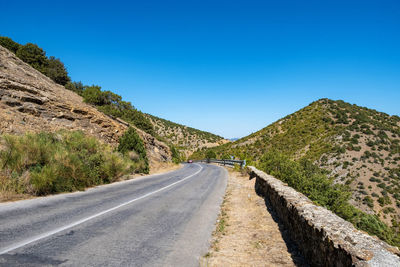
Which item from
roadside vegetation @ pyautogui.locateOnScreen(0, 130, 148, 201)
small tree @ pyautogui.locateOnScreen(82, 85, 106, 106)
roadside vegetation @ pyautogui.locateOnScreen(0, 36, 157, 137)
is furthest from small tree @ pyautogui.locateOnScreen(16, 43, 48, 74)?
roadside vegetation @ pyautogui.locateOnScreen(0, 130, 148, 201)

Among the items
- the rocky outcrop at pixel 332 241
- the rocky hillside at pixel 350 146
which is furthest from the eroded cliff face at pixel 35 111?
the rocky hillside at pixel 350 146

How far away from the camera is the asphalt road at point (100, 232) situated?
132 inches

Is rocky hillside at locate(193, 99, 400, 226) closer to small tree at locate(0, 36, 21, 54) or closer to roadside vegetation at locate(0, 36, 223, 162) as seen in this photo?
roadside vegetation at locate(0, 36, 223, 162)

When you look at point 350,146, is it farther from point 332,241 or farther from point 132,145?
point 332,241

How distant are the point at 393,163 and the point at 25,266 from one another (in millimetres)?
40563

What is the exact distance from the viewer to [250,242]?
4.78 meters

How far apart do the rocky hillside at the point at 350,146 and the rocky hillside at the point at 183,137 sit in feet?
105

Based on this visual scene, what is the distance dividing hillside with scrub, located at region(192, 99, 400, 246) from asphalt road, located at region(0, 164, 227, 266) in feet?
27.0

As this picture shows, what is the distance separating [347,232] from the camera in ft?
9.88

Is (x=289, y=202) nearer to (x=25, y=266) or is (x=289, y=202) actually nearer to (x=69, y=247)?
(x=69, y=247)

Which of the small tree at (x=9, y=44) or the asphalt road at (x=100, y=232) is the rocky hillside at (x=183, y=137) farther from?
the asphalt road at (x=100, y=232)

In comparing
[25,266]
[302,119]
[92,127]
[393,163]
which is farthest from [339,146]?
[25,266]

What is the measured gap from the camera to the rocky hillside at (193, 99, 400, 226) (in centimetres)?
2456

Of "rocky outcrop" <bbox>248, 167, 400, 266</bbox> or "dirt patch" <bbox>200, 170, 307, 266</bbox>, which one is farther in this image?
"dirt patch" <bbox>200, 170, 307, 266</bbox>
